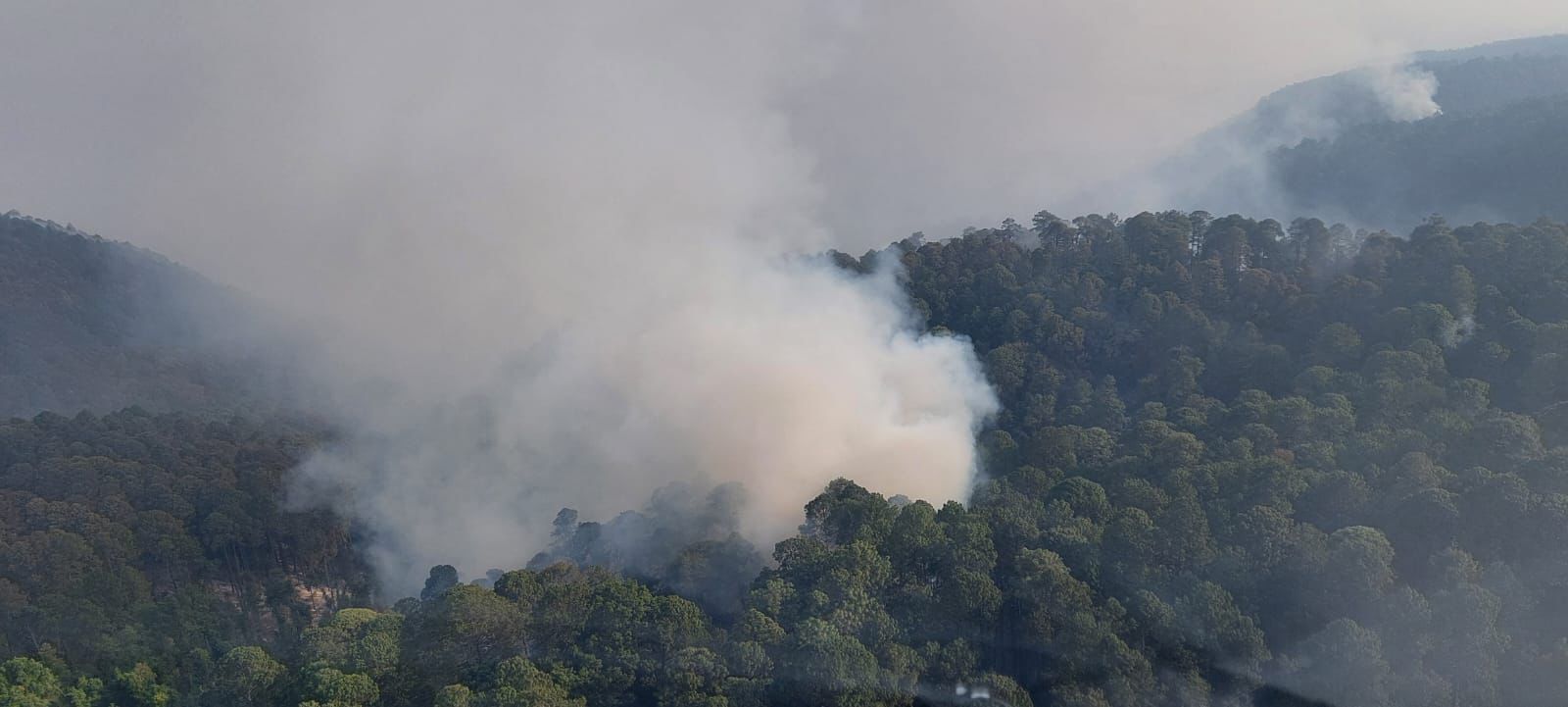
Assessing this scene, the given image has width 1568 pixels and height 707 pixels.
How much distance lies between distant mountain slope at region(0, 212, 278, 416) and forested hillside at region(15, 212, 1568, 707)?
1882 centimetres

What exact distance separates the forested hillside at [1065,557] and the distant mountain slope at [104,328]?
1882 cm

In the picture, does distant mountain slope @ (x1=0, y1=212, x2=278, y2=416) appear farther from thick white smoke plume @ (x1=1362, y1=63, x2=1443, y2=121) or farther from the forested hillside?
thick white smoke plume @ (x1=1362, y1=63, x2=1443, y2=121)

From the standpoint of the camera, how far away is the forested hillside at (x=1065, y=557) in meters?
24.6

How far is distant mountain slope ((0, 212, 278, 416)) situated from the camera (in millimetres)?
63559

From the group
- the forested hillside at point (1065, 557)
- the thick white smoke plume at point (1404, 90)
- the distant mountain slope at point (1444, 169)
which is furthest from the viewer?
the thick white smoke plume at point (1404, 90)

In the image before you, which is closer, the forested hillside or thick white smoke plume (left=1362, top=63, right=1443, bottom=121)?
the forested hillside

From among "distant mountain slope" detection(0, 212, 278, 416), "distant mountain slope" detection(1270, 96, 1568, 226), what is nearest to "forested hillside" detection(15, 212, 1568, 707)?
"distant mountain slope" detection(1270, 96, 1568, 226)

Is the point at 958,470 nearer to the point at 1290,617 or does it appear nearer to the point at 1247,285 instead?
the point at 1290,617

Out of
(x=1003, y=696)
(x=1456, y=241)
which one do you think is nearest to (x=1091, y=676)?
(x=1003, y=696)

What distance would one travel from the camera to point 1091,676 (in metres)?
24.5

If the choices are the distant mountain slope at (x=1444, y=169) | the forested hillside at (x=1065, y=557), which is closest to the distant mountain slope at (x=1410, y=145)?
the distant mountain slope at (x=1444, y=169)

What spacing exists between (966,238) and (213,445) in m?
37.5

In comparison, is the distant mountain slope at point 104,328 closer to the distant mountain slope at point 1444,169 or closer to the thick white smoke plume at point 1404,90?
the distant mountain slope at point 1444,169

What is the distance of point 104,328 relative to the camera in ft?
260
